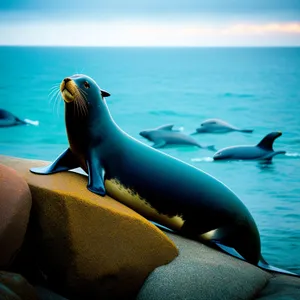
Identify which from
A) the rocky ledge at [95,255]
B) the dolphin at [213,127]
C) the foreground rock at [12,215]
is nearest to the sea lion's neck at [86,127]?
the rocky ledge at [95,255]

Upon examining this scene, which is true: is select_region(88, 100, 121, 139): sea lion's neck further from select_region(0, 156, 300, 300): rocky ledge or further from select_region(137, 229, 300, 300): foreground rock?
select_region(137, 229, 300, 300): foreground rock

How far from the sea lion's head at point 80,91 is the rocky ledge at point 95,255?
460 mm

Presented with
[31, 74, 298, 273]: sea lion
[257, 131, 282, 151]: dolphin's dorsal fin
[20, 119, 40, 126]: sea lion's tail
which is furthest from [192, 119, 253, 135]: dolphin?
[31, 74, 298, 273]: sea lion

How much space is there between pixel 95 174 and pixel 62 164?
27 centimetres

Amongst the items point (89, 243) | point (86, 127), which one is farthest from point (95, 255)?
point (86, 127)

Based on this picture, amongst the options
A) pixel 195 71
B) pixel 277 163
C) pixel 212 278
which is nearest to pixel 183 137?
pixel 277 163

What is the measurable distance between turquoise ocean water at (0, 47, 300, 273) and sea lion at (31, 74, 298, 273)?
27cm

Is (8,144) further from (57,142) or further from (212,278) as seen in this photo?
(212,278)

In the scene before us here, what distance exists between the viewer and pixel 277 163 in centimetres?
585

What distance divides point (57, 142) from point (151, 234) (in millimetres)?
4444

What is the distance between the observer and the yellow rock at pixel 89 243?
309 cm

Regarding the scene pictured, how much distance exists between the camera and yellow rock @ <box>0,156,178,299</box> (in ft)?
10.1

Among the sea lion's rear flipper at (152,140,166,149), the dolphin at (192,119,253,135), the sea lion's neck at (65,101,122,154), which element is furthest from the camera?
the dolphin at (192,119,253,135)

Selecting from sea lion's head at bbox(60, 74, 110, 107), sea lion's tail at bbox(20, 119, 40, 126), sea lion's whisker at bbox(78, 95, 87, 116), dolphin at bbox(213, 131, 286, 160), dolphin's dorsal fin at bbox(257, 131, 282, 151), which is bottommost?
sea lion's tail at bbox(20, 119, 40, 126)
